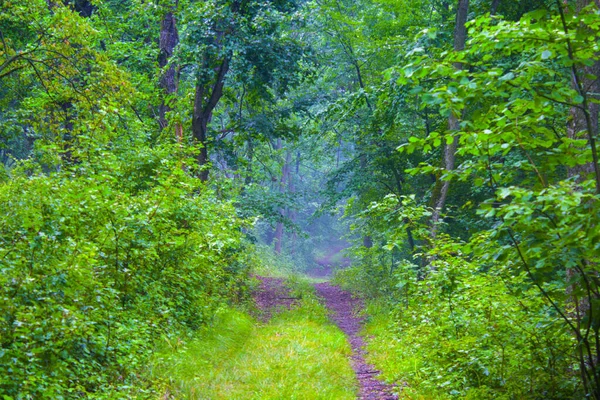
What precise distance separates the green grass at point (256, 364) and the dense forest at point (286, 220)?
0.06 meters

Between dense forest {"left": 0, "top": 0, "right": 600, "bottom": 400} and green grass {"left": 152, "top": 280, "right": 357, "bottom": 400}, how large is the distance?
0.06 meters

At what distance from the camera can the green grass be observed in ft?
Answer: 23.7

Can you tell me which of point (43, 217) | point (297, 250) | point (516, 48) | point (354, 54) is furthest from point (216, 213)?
point (297, 250)

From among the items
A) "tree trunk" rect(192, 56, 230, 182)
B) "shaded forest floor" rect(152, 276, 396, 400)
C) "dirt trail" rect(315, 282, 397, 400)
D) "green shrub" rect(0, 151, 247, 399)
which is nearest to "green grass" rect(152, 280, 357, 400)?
"shaded forest floor" rect(152, 276, 396, 400)

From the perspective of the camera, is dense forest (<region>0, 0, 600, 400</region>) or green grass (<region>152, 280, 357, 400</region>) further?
green grass (<region>152, 280, 357, 400</region>)

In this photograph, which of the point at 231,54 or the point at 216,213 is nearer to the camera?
the point at 216,213

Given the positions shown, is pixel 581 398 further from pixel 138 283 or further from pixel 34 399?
pixel 138 283

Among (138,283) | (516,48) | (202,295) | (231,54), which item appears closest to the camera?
(516,48)

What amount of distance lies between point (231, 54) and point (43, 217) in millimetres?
7837

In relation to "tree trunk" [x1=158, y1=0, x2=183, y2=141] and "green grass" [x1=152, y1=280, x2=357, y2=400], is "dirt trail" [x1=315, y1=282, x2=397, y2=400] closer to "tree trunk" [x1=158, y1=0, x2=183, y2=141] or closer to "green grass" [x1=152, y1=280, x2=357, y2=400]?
"green grass" [x1=152, y1=280, x2=357, y2=400]

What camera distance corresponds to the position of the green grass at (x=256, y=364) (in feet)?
23.7

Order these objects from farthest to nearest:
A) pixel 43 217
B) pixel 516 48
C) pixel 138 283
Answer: pixel 138 283, pixel 43 217, pixel 516 48

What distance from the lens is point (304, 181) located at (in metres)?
57.8

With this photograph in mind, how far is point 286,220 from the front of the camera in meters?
18.2
